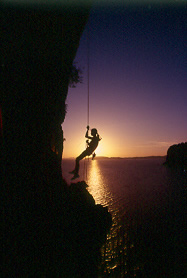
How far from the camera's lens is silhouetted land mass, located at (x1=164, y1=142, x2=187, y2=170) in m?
66.4

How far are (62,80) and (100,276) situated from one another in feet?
44.3

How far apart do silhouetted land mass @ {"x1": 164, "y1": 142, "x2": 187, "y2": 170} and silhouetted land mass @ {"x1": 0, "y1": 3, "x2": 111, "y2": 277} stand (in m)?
74.3

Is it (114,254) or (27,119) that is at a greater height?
(27,119)

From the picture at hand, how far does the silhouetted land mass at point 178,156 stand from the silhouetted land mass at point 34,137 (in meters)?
A: 74.3

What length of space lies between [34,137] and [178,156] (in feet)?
273

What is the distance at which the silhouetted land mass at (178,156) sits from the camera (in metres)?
66.4

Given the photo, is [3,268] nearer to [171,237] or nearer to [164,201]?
[171,237]

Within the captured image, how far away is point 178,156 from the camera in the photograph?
71.5 m

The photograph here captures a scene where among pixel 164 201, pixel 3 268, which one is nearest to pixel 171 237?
pixel 164 201

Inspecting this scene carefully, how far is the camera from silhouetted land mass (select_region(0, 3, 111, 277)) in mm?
6066

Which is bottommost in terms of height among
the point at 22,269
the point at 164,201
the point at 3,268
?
the point at 164,201

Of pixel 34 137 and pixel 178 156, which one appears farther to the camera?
pixel 178 156

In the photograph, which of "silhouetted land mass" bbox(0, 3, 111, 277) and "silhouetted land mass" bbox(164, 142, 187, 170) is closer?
"silhouetted land mass" bbox(0, 3, 111, 277)

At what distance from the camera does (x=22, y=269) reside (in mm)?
6773
